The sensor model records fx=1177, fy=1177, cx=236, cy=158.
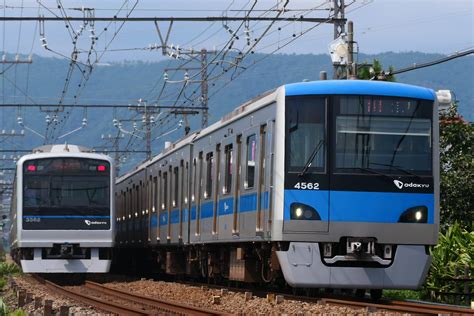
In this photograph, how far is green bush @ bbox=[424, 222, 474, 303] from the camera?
859 inches

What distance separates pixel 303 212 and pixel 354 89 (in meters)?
1.98

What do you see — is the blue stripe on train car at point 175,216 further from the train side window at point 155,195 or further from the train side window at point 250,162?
the train side window at point 250,162

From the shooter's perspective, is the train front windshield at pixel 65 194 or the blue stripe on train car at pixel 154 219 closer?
the train front windshield at pixel 65 194

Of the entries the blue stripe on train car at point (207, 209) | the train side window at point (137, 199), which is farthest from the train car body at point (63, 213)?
the train side window at point (137, 199)

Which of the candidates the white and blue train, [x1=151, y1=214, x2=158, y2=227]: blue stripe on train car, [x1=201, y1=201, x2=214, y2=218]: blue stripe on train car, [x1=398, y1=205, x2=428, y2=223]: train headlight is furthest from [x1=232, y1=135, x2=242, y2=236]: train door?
[x1=151, y1=214, x2=158, y2=227]: blue stripe on train car

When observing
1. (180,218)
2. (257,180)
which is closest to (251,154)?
(257,180)

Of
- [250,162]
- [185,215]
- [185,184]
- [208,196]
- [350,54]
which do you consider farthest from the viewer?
[350,54]

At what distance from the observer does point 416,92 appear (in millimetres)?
16953

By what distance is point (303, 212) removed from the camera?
644 inches

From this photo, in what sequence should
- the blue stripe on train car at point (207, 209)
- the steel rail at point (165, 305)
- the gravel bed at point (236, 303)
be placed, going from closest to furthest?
the gravel bed at point (236, 303), the steel rail at point (165, 305), the blue stripe on train car at point (207, 209)

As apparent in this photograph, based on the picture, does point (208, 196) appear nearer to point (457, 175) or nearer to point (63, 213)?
point (63, 213)

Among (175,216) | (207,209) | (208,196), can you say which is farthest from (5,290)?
(208,196)

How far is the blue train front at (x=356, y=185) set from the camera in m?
16.4

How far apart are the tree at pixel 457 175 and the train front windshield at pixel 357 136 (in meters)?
10.2
